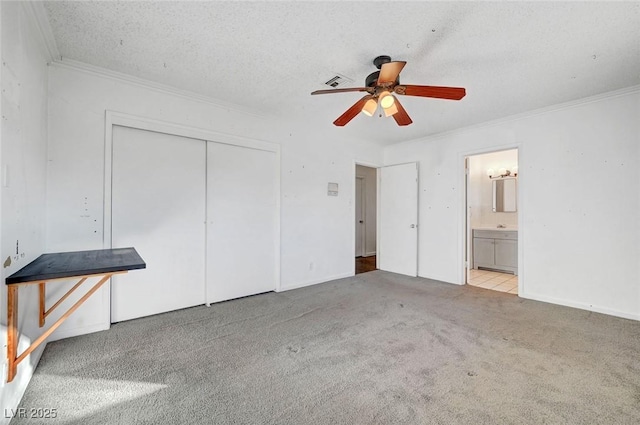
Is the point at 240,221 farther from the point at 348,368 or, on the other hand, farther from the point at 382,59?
the point at 382,59

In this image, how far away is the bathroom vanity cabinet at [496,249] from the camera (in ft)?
15.8

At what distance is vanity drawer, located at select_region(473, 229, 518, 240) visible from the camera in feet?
15.7

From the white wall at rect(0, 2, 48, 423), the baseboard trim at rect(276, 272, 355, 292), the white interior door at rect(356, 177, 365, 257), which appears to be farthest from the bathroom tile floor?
the white wall at rect(0, 2, 48, 423)

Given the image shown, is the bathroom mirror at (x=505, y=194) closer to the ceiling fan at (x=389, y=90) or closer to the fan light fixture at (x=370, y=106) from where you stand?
the ceiling fan at (x=389, y=90)

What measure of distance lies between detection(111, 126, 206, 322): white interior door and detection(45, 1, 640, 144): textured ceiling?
0.69 meters

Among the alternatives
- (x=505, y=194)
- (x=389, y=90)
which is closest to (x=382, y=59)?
(x=389, y=90)

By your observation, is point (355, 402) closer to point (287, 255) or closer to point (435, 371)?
point (435, 371)

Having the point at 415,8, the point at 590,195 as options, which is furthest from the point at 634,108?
the point at 415,8

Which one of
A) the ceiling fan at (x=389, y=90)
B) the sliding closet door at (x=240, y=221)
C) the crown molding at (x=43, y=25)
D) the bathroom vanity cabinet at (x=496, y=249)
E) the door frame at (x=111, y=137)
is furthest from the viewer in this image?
the bathroom vanity cabinet at (x=496, y=249)

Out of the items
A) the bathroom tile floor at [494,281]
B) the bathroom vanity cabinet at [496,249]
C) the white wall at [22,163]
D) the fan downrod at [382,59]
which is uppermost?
the fan downrod at [382,59]

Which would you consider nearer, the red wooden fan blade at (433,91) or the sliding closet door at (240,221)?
the red wooden fan blade at (433,91)

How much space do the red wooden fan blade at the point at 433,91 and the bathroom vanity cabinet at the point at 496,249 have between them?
12.2 feet

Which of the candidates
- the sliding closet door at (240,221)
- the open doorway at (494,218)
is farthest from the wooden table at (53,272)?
the open doorway at (494,218)

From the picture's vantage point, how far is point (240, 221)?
3.46m
